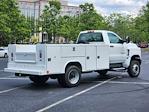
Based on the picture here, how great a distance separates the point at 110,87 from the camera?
46.1 ft

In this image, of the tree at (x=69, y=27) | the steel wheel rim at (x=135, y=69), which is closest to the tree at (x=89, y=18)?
the tree at (x=69, y=27)

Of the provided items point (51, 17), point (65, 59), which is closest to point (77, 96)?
point (65, 59)

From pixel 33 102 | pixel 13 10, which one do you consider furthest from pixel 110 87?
pixel 13 10

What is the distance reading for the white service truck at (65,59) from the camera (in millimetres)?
13318

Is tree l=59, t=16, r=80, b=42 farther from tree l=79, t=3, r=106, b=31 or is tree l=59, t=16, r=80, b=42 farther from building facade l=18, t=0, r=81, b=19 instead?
building facade l=18, t=0, r=81, b=19

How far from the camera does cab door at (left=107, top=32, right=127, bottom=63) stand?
Answer: 53.8 ft

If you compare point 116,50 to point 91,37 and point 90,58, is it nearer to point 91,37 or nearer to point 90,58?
point 91,37

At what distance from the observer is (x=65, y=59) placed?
45.2ft

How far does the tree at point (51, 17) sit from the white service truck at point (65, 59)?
43.8m

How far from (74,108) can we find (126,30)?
93926mm

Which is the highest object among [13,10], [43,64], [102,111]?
[13,10]

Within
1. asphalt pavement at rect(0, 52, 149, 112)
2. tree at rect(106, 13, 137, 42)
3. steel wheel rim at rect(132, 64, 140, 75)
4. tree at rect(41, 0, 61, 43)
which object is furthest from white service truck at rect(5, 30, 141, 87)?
tree at rect(106, 13, 137, 42)

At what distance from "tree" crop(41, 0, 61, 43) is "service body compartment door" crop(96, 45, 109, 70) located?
4503cm

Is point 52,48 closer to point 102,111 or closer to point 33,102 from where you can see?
point 33,102
